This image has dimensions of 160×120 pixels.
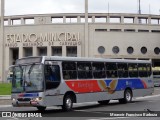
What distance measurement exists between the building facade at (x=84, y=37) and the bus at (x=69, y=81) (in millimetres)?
51380

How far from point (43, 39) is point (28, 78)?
194ft

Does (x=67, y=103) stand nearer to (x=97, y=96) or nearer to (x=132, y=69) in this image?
(x=97, y=96)

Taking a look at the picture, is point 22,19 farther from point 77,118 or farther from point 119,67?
point 77,118

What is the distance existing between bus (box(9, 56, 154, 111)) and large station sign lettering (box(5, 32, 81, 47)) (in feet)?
169

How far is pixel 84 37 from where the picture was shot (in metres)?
76.2

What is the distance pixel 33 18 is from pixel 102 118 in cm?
6614

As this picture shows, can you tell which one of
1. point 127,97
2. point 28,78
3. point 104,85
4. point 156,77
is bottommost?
point 127,97

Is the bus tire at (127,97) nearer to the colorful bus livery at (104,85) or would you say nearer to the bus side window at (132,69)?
the colorful bus livery at (104,85)

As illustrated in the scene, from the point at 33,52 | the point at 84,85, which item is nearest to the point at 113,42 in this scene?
the point at 33,52

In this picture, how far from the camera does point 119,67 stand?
23.6 m

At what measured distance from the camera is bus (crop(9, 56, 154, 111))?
17844 millimetres

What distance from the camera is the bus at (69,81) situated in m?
17.8

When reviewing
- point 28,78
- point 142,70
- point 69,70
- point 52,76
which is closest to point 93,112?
point 52,76

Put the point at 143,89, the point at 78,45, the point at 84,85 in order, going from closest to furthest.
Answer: the point at 84,85, the point at 143,89, the point at 78,45
